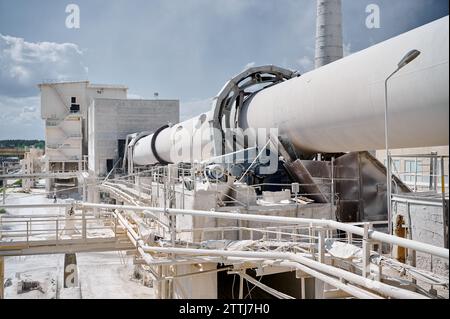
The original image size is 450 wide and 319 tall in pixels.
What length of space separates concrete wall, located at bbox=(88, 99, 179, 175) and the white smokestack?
15824 millimetres

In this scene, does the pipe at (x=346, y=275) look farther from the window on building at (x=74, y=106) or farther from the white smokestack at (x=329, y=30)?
the window on building at (x=74, y=106)

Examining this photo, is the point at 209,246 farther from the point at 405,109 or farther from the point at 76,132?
the point at 76,132

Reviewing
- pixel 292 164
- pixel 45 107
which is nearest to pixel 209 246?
pixel 292 164

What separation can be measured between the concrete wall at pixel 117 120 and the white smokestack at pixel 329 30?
51.9 feet

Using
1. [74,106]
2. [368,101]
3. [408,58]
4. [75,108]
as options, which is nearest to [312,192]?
[368,101]

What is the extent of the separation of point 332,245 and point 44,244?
292 inches

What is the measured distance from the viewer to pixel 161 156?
19203 mm

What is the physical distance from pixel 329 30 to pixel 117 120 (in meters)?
16.8

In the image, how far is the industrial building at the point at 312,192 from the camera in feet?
15.9

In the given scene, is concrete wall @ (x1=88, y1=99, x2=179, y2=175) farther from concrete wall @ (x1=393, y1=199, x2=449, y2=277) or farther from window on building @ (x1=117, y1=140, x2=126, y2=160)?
concrete wall @ (x1=393, y1=199, x2=449, y2=277)

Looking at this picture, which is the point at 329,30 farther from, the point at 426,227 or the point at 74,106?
the point at 74,106

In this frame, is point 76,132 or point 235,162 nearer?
point 235,162

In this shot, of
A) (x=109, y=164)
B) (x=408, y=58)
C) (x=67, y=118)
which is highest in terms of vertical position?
(x=67, y=118)

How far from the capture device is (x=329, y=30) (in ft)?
42.9
